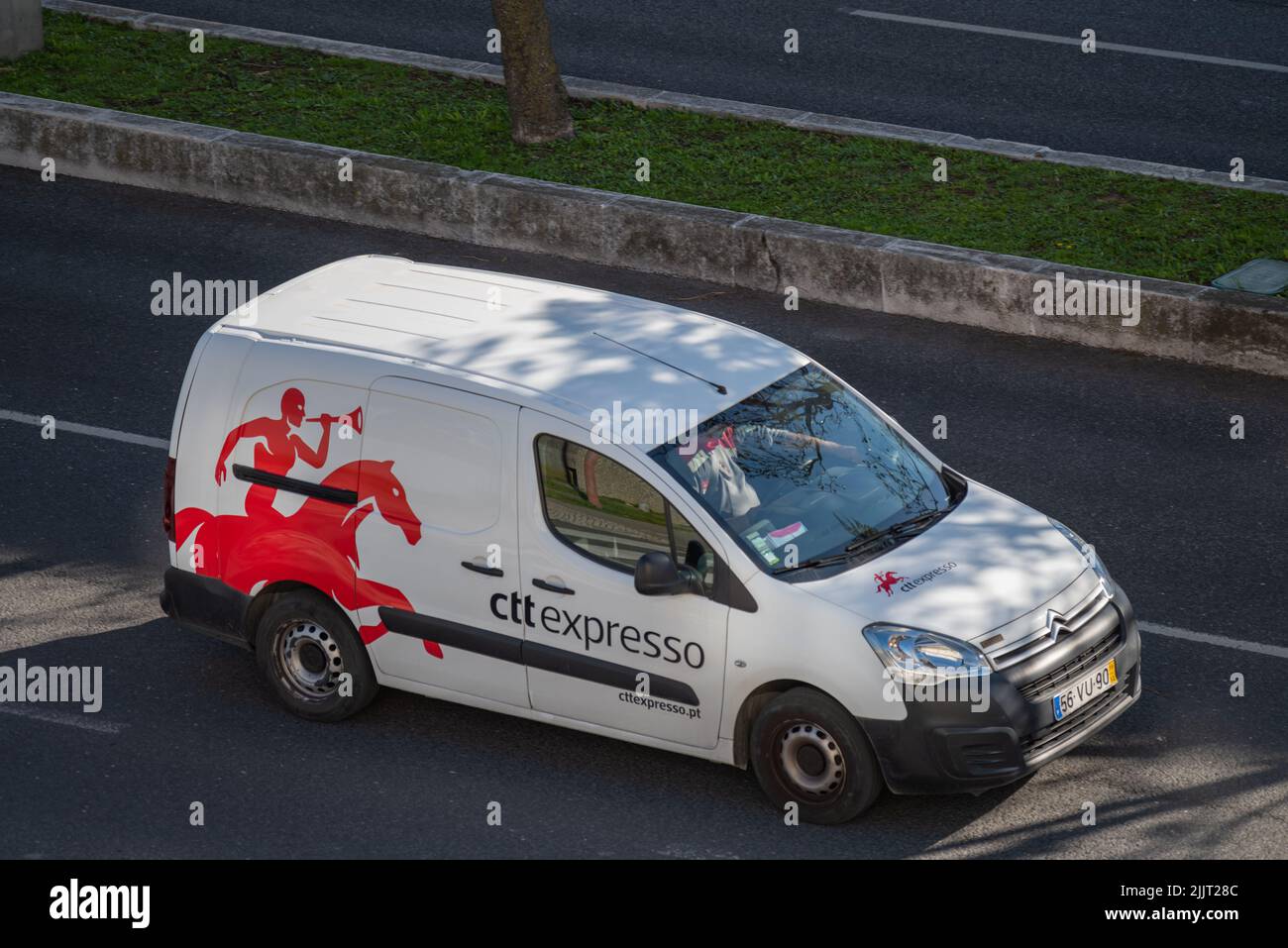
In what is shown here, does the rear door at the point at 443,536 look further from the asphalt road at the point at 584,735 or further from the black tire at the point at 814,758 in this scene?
the black tire at the point at 814,758

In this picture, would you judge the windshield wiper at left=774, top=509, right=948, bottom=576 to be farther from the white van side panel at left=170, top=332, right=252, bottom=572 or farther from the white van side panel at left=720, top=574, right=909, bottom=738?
the white van side panel at left=170, top=332, right=252, bottom=572

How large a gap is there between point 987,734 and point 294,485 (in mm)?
3245

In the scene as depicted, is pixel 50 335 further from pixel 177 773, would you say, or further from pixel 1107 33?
pixel 1107 33

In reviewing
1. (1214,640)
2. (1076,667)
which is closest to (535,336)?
(1076,667)

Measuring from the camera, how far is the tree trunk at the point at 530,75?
48.5 ft

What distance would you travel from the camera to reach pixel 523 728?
8.40 m

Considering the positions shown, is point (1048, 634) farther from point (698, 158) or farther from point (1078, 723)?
point (698, 158)

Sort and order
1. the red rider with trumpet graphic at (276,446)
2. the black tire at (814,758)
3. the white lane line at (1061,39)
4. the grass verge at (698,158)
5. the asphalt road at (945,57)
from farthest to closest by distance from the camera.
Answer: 1. the white lane line at (1061,39)
2. the asphalt road at (945,57)
3. the grass verge at (698,158)
4. the red rider with trumpet graphic at (276,446)
5. the black tire at (814,758)

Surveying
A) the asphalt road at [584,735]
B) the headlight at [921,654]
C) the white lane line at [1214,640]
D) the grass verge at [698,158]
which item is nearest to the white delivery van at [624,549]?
the headlight at [921,654]

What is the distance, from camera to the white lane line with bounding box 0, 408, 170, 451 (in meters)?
11.1

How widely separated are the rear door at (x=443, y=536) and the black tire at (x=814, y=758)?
1.15m

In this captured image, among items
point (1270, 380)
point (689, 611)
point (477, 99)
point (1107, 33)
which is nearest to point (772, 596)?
point (689, 611)

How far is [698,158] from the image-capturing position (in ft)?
48.1

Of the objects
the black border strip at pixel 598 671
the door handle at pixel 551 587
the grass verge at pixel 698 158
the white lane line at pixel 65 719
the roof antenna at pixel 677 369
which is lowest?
the white lane line at pixel 65 719
